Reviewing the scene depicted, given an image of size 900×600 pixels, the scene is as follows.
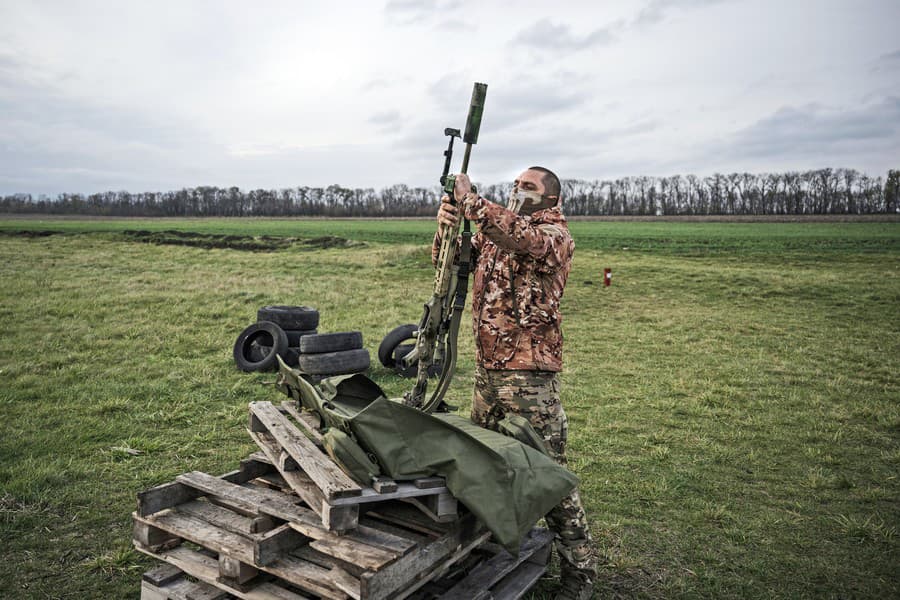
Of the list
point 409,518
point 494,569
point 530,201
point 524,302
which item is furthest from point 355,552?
point 530,201

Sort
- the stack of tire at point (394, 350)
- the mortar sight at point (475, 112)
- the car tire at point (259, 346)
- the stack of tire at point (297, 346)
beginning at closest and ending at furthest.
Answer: the mortar sight at point (475, 112) < the stack of tire at point (297, 346) < the car tire at point (259, 346) < the stack of tire at point (394, 350)

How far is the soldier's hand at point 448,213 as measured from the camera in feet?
13.1

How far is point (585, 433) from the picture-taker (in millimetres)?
7656

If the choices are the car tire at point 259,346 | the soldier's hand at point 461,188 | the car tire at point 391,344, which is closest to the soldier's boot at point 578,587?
the soldier's hand at point 461,188

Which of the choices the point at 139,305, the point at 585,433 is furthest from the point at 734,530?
the point at 139,305

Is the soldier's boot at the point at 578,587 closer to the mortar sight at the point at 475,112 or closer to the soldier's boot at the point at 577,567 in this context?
the soldier's boot at the point at 577,567

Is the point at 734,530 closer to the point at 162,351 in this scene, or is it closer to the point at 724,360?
the point at 724,360

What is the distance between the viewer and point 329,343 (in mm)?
9016

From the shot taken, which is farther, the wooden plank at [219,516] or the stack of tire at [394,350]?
the stack of tire at [394,350]

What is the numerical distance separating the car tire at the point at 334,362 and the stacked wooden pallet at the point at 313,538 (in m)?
4.38

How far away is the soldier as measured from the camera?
13.0 feet

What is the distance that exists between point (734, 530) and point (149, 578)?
15.4 ft

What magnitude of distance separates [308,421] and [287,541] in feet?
4.01

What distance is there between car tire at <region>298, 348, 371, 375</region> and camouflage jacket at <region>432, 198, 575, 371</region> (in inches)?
200
